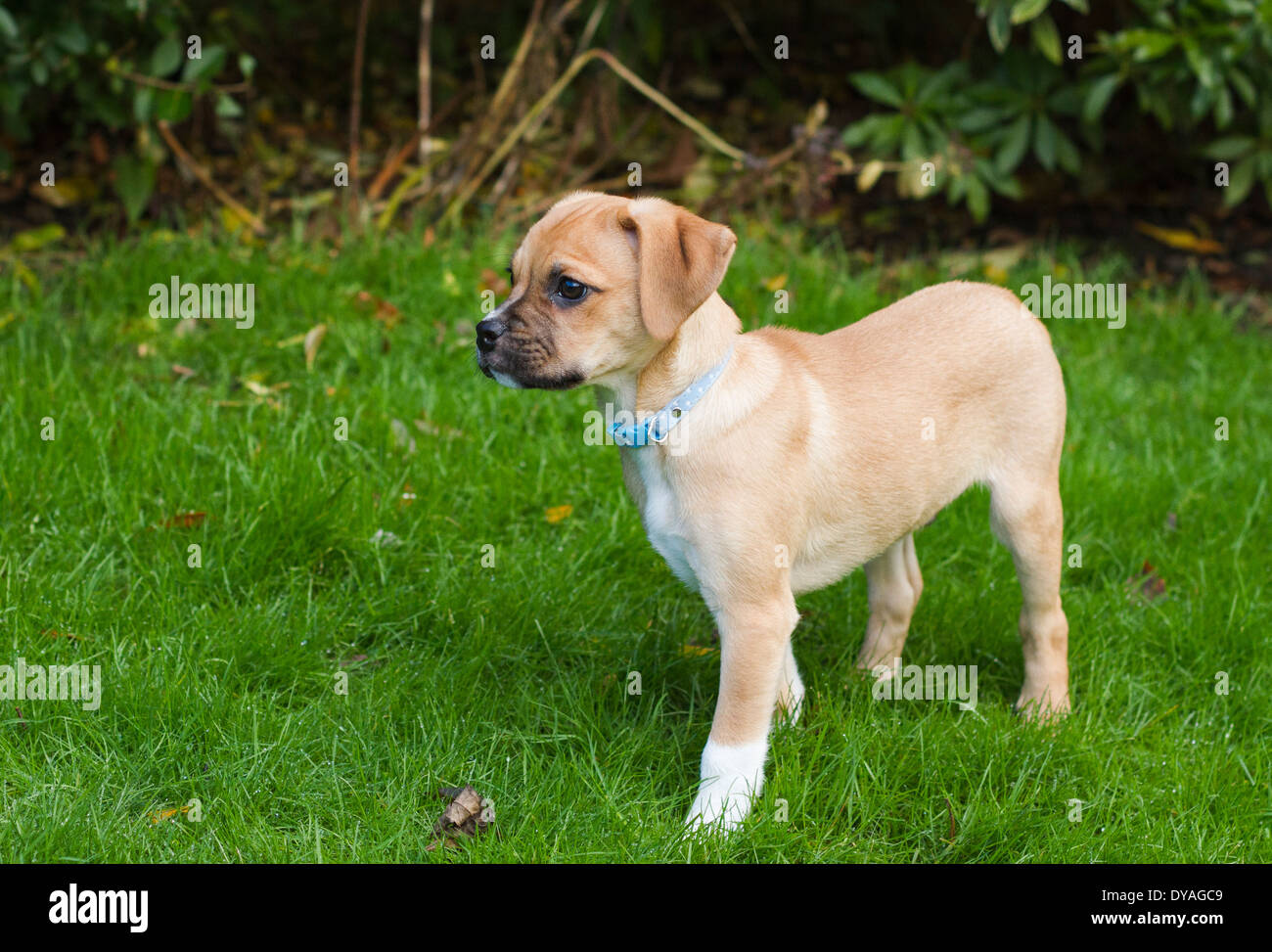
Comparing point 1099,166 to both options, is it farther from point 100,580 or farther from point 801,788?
point 100,580

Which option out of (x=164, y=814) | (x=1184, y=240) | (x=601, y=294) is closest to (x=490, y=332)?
(x=601, y=294)

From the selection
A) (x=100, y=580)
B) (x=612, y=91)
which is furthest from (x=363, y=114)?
(x=100, y=580)

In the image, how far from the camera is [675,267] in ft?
10.5

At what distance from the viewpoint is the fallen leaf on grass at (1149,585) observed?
471 centimetres

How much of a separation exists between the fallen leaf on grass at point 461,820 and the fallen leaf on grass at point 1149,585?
2.62 metres

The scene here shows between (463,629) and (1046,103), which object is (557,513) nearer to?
(463,629)

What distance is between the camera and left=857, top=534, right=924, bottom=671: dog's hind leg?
423 cm

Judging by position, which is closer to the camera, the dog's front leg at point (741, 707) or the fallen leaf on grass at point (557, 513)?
the dog's front leg at point (741, 707)

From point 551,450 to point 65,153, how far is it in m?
4.29

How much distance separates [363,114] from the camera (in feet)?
27.8

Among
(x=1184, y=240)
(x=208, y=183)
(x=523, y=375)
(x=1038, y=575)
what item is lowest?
(x=1038, y=575)

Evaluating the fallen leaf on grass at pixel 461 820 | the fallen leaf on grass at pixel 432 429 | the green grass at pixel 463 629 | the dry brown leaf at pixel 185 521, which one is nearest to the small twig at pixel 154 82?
the green grass at pixel 463 629

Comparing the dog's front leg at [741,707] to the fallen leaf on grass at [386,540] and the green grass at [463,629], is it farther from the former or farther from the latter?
the fallen leaf on grass at [386,540]

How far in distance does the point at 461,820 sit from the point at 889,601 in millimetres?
1634
